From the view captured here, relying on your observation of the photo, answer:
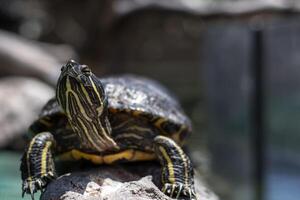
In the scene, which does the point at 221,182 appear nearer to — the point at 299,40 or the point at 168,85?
the point at 299,40

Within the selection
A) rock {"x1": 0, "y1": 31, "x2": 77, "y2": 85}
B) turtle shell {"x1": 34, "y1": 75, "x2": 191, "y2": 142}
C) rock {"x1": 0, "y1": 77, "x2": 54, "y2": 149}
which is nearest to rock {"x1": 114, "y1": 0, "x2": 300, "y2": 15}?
rock {"x1": 0, "y1": 31, "x2": 77, "y2": 85}

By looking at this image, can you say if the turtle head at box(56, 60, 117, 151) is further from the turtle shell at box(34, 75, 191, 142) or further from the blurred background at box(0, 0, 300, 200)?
the blurred background at box(0, 0, 300, 200)

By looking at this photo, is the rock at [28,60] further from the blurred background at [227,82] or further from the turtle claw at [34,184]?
the turtle claw at [34,184]

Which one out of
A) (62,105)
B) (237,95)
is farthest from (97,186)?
(237,95)

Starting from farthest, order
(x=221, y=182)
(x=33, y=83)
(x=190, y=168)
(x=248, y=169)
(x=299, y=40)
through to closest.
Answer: (x=33, y=83), (x=221, y=182), (x=248, y=169), (x=299, y=40), (x=190, y=168)

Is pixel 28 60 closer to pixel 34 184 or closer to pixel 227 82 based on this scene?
pixel 227 82

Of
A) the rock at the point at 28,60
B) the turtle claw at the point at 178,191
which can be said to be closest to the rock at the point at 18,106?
the rock at the point at 28,60
